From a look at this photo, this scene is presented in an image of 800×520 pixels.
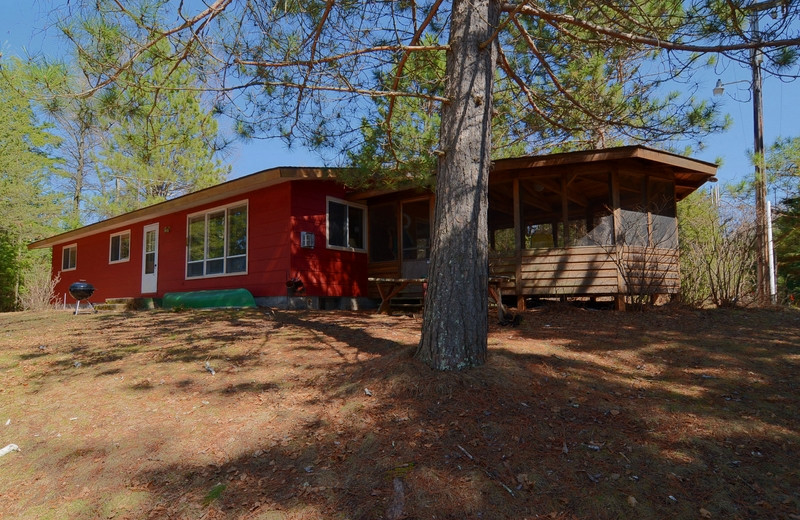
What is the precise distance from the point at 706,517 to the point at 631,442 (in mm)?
693

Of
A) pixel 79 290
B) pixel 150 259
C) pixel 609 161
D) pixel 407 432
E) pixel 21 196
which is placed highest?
pixel 21 196

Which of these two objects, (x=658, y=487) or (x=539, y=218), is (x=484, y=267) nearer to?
(x=658, y=487)

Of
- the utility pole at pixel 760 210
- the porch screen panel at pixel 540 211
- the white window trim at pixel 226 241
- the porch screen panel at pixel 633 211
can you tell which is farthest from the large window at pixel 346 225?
the utility pole at pixel 760 210

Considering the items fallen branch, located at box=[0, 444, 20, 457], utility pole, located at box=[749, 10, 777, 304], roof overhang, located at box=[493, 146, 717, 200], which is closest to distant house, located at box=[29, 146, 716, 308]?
roof overhang, located at box=[493, 146, 717, 200]

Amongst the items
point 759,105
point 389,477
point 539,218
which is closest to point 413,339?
point 389,477

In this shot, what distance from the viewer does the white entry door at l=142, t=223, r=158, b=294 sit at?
1391 cm

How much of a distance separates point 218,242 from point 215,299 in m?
1.92

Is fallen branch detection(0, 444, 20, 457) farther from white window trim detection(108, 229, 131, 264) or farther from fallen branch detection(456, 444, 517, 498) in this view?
white window trim detection(108, 229, 131, 264)

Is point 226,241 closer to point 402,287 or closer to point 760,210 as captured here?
point 402,287

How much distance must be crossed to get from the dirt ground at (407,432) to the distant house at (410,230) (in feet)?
10.9

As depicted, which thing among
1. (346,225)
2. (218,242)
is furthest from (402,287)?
(218,242)

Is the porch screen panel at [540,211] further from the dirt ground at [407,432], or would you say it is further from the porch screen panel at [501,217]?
the dirt ground at [407,432]

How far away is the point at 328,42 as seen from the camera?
5.48 m

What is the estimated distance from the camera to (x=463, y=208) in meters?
4.21
